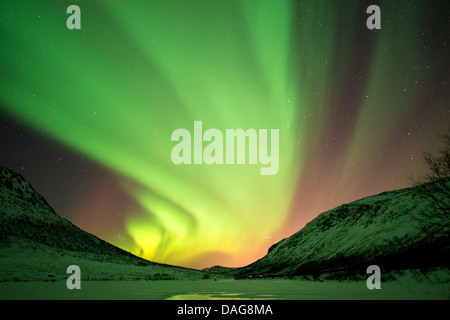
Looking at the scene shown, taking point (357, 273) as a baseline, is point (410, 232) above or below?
above

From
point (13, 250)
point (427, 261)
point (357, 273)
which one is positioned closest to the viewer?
point (427, 261)

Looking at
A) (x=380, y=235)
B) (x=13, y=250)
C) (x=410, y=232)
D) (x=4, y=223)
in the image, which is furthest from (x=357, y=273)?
(x=4, y=223)

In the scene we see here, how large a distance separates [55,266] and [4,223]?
259 ft

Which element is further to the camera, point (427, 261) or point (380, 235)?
point (380, 235)

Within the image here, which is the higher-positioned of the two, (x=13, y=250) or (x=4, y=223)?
(x=4, y=223)
